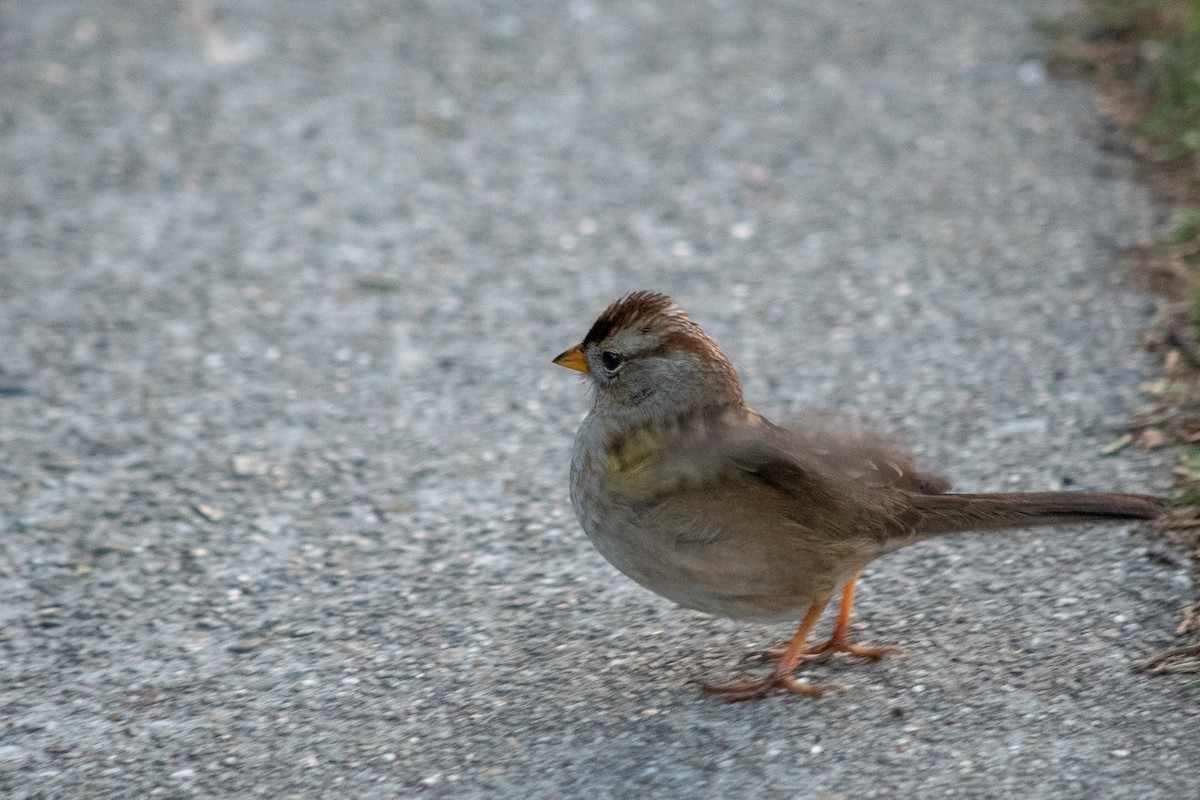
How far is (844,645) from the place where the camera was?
163 inches

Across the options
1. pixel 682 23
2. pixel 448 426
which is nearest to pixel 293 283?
pixel 448 426

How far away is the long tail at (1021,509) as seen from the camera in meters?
3.77

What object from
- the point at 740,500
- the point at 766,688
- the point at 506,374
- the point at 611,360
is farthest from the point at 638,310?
the point at 506,374

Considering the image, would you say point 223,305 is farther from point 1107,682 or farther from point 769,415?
point 1107,682

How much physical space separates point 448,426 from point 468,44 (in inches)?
136

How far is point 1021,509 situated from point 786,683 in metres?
0.75

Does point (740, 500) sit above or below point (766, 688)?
above

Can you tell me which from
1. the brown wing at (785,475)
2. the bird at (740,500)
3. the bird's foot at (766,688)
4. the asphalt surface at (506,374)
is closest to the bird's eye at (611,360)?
the bird at (740,500)

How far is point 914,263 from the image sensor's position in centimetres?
643

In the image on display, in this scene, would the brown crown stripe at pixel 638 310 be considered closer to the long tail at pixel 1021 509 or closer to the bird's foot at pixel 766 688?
the long tail at pixel 1021 509

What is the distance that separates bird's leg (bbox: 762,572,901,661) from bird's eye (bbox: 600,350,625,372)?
33.8 inches

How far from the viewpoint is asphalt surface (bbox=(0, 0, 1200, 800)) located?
3.88m

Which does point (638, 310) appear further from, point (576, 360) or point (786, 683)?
point (786, 683)

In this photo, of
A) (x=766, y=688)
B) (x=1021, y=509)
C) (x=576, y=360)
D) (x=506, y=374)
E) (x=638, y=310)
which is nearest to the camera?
(x=1021, y=509)
